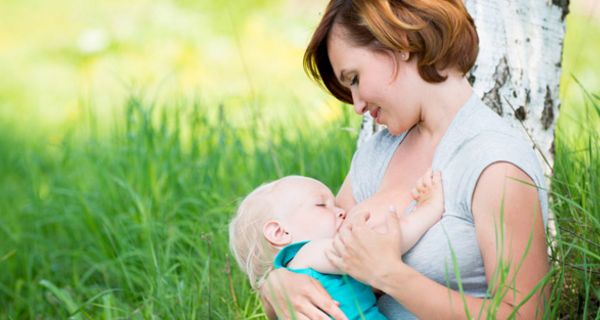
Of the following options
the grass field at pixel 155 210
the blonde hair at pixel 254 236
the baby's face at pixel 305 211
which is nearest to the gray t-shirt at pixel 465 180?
the baby's face at pixel 305 211

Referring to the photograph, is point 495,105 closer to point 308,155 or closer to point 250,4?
point 308,155

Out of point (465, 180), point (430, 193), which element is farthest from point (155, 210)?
point (465, 180)

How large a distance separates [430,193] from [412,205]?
0.11 metres

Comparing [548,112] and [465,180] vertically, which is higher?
[465,180]

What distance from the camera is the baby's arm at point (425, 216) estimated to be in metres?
2.29

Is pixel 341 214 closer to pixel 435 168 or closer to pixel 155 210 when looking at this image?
pixel 435 168

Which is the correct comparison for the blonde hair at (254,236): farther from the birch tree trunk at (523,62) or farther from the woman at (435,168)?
the birch tree trunk at (523,62)

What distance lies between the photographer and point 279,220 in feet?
8.55

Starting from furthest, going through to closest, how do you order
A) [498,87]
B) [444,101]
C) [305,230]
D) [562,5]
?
1. [562,5]
2. [498,87]
3. [305,230]
4. [444,101]

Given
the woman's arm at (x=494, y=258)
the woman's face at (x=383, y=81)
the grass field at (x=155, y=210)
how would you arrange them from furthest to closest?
the grass field at (x=155, y=210), the woman's face at (x=383, y=81), the woman's arm at (x=494, y=258)

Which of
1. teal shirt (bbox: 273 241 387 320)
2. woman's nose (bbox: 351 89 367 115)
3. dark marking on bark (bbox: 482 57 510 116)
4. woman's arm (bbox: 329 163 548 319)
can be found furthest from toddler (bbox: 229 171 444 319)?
dark marking on bark (bbox: 482 57 510 116)

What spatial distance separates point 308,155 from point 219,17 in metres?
6.14

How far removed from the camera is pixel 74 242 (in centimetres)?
456

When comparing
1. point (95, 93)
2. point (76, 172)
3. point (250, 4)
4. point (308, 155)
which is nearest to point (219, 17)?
point (250, 4)
